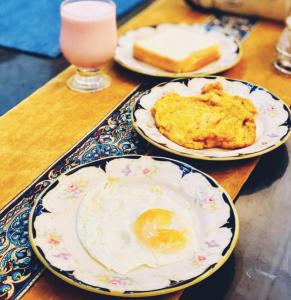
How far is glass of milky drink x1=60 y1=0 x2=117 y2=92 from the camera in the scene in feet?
→ 4.04

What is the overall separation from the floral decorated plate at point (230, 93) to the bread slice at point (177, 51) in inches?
4.4

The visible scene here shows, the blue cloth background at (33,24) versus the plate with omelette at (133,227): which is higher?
the plate with omelette at (133,227)

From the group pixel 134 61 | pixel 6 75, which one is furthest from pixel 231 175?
pixel 6 75

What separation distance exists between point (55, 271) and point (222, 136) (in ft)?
1.59

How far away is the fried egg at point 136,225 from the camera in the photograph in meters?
0.77

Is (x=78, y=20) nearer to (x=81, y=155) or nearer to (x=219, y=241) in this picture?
(x=81, y=155)

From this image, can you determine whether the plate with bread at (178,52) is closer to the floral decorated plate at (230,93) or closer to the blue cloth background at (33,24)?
the floral decorated plate at (230,93)

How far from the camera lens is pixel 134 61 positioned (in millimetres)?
1421

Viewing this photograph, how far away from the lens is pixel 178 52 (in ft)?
4.56

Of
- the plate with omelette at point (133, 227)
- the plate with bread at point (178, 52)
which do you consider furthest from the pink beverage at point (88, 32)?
the plate with omelette at point (133, 227)

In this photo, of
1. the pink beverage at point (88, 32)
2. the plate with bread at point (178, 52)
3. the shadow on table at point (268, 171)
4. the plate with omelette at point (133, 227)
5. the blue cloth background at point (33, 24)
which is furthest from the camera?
the blue cloth background at point (33, 24)

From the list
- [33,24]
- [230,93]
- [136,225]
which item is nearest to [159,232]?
[136,225]

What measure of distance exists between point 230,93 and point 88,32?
0.41 m

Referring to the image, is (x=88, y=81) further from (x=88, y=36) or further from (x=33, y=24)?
(x=33, y=24)
